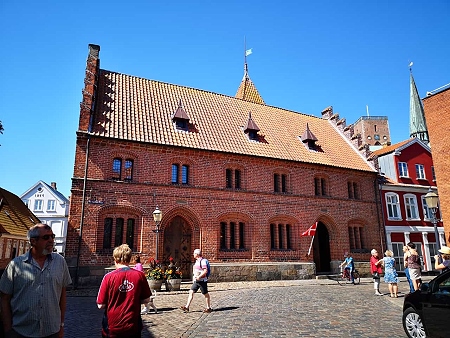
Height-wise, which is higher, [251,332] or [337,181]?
[337,181]

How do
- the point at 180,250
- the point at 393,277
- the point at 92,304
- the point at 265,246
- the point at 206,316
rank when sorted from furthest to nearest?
the point at 265,246 → the point at 180,250 → the point at 393,277 → the point at 92,304 → the point at 206,316

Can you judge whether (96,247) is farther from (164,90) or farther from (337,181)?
(337,181)

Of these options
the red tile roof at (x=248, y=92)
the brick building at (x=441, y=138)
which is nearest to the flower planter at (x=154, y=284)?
the brick building at (x=441, y=138)

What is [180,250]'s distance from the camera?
18266 millimetres

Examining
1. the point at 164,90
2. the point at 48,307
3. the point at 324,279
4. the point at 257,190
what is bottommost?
the point at 324,279

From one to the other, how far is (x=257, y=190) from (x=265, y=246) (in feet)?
11.1

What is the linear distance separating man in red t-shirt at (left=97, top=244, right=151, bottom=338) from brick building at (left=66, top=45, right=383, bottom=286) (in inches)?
503

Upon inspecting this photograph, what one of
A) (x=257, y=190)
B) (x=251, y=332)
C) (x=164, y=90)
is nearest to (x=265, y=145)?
(x=257, y=190)

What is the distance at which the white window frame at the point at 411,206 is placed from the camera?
25.2 m

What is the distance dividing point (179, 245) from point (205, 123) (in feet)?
26.4

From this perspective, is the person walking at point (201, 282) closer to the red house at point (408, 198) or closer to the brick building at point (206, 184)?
the brick building at point (206, 184)

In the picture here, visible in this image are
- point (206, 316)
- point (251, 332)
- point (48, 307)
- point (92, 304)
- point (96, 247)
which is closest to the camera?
point (48, 307)

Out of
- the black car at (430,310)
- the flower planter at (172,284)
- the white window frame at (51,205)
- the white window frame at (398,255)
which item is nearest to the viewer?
the black car at (430,310)

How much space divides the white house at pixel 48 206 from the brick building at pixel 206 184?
28076 mm
